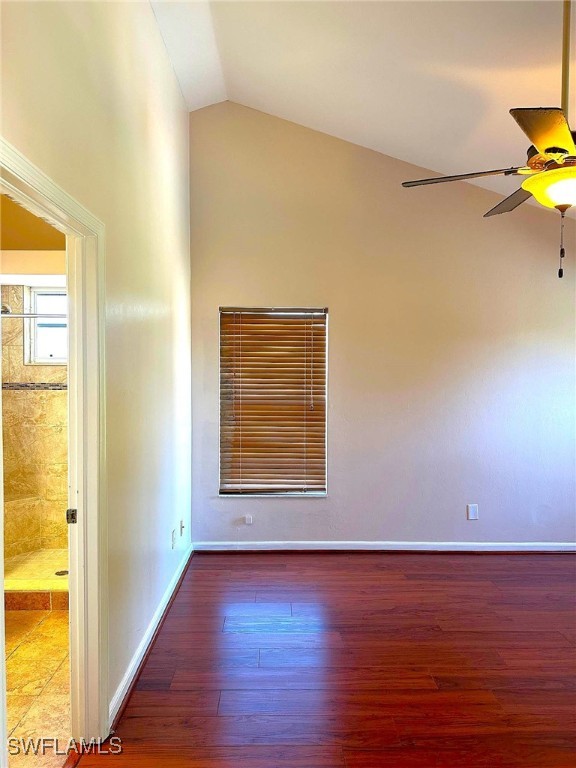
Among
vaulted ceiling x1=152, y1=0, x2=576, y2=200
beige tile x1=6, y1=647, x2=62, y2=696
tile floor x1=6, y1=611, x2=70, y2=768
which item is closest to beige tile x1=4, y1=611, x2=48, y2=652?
tile floor x1=6, y1=611, x2=70, y2=768

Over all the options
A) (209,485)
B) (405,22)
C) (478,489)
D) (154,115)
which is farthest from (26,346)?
(478,489)

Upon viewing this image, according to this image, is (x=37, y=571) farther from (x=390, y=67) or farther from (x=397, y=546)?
(x=390, y=67)

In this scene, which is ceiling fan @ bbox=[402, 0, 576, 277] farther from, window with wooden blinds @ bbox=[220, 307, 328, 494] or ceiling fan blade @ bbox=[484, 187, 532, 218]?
window with wooden blinds @ bbox=[220, 307, 328, 494]

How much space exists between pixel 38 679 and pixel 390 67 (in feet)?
13.1

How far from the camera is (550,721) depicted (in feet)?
6.87

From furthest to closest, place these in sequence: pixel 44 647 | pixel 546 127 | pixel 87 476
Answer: pixel 44 647 < pixel 87 476 < pixel 546 127

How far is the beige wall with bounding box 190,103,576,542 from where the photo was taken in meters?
4.00

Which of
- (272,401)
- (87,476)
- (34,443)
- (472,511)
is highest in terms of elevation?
(272,401)

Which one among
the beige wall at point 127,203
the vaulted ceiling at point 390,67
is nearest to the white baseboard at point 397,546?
the beige wall at point 127,203

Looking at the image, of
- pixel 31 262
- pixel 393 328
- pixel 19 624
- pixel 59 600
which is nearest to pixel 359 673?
pixel 59 600

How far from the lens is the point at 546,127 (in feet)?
5.33

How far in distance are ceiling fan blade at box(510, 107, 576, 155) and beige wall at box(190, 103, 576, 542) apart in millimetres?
2337

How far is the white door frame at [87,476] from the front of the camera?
1872mm

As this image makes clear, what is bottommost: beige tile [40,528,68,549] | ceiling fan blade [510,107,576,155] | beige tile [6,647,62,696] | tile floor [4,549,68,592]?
beige tile [6,647,62,696]
